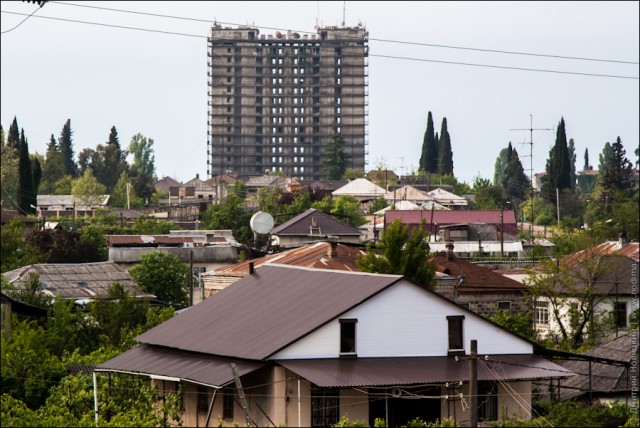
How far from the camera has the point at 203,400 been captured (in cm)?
3872

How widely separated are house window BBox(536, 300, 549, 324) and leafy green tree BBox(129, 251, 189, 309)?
20.5m

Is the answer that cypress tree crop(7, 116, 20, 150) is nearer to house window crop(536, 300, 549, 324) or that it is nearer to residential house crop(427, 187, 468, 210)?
residential house crop(427, 187, 468, 210)

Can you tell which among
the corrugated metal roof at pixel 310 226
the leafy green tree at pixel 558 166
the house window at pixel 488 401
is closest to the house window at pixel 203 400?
the house window at pixel 488 401

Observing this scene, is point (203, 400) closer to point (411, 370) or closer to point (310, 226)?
point (411, 370)

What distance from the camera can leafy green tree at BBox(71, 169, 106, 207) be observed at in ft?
563

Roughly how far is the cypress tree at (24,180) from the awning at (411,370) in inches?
3708

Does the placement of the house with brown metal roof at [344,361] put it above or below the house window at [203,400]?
above

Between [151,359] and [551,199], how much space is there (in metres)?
133

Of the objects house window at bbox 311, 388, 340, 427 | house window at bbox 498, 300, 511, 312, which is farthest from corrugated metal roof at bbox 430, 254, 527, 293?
house window at bbox 311, 388, 340, 427

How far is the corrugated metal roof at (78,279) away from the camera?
6794 centimetres

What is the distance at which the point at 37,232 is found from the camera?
99438mm

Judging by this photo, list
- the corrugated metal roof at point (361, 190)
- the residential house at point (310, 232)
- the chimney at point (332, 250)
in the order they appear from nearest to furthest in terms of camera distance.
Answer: the chimney at point (332, 250), the residential house at point (310, 232), the corrugated metal roof at point (361, 190)

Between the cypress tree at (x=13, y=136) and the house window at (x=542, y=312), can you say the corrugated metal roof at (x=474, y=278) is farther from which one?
the cypress tree at (x=13, y=136)

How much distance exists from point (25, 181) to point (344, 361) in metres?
106
